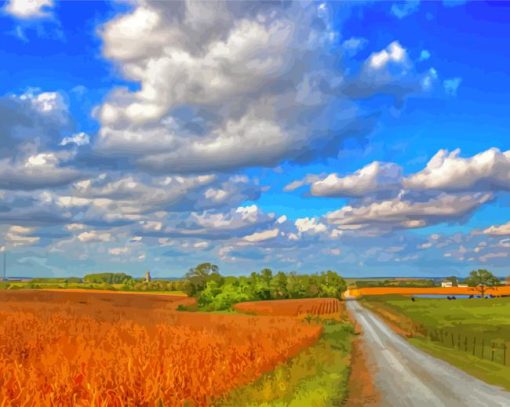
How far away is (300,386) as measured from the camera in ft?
65.6

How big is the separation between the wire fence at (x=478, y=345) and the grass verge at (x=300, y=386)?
19.6 m

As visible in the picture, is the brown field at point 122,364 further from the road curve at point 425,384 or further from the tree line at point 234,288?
the tree line at point 234,288

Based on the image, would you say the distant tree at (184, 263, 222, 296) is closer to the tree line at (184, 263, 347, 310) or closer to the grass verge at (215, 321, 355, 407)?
the tree line at (184, 263, 347, 310)

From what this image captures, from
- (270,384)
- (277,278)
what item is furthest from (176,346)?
(277,278)

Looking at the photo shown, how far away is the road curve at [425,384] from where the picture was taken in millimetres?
21875

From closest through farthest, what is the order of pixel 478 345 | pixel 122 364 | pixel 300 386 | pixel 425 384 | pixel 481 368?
pixel 122 364, pixel 300 386, pixel 425 384, pixel 481 368, pixel 478 345

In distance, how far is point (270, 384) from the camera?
18.0 metres

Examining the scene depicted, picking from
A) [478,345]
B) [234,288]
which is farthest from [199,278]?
[478,345]

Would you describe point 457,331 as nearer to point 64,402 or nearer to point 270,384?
point 270,384

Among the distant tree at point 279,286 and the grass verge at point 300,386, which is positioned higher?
the distant tree at point 279,286

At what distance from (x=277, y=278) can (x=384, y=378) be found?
15160 cm

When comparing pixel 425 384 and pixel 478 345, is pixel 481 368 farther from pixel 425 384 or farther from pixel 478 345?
pixel 478 345

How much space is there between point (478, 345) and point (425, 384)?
109ft

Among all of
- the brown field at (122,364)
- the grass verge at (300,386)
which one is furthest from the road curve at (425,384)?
the brown field at (122,364)
